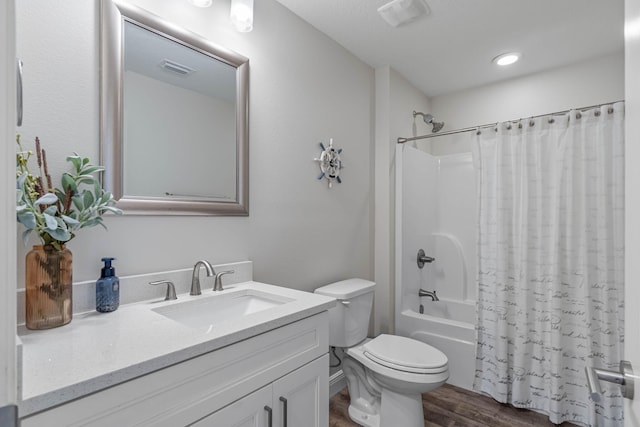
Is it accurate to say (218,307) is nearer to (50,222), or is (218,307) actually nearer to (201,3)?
(50,222)

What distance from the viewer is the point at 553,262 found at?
1948mm

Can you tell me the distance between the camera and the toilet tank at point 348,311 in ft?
5.99

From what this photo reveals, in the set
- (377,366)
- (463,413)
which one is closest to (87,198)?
(377,366)

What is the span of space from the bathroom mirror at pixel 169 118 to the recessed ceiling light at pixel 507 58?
1.97 metres

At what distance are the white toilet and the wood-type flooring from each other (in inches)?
5.4

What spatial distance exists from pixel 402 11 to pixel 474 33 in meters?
0.61

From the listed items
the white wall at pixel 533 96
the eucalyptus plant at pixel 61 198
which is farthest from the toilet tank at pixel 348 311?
the white wall at pixel 533 96

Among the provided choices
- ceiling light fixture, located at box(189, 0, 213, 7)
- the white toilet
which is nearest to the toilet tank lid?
the white toilet

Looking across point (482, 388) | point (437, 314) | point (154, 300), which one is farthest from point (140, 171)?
point (437, 314)

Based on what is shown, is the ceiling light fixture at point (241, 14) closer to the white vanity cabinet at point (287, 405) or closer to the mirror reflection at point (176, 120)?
the mirror reflection at point (176, 120)

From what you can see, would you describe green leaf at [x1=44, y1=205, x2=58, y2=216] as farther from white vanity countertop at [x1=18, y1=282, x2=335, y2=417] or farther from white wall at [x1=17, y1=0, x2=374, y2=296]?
white vanity countertop at [x1=18, y1=282, x2=335, y2=417]

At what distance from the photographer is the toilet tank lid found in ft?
5.97

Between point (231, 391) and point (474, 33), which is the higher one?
point (474, 33)

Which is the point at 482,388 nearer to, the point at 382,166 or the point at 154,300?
the point at 382,166
